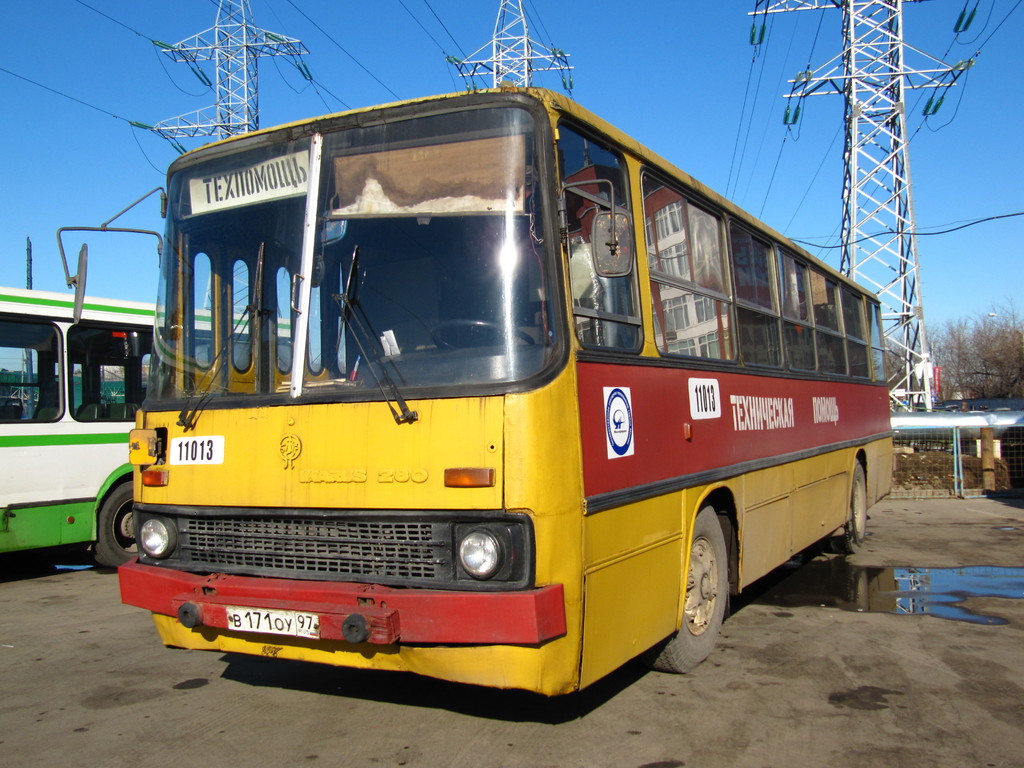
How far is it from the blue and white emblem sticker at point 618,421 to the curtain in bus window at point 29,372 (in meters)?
6.95

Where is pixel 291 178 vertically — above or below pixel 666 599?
above

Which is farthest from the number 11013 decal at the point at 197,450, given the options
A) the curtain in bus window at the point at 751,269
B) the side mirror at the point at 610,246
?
the curtain in bus window at the point at 751,269

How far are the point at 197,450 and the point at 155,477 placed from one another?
0.33m

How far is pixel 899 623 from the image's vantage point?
266 inches

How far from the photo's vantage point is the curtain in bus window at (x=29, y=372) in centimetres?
891

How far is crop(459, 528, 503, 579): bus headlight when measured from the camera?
3.71 meters

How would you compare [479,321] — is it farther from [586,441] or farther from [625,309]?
[625,309]

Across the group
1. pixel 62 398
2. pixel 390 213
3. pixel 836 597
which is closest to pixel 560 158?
pixel 390 213

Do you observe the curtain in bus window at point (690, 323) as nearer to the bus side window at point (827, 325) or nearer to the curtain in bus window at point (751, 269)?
the curtain in bus window at point (751, 269)

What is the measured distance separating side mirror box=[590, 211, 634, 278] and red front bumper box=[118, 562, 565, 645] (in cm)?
142

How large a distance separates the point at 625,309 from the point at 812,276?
197 inches

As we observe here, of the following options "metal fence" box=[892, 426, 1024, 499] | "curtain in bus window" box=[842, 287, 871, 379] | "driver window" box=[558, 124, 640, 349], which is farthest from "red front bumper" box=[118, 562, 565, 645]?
"metal fence" box=[892, 426, 1024, 499]

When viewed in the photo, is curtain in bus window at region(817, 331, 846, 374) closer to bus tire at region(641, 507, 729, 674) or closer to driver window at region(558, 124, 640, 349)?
bus tire at region(641, 507, 729, 674)

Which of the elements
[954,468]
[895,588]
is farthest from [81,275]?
[954,468]
